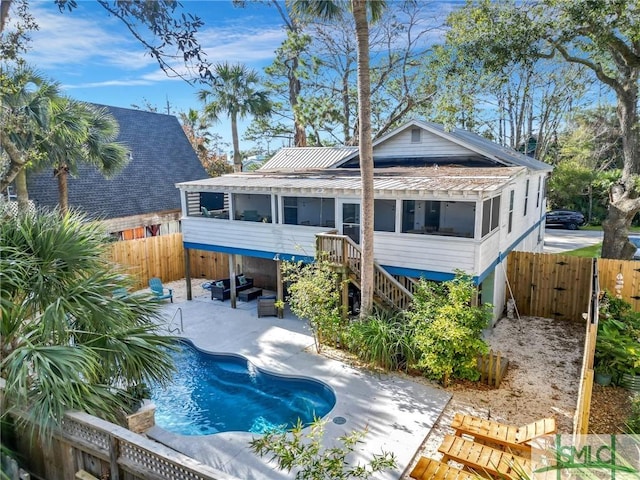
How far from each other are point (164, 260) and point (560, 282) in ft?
51.6

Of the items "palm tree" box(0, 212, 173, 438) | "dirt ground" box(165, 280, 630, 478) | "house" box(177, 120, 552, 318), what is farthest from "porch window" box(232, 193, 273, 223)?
"palm tree" box(0, 212, 173, 438)

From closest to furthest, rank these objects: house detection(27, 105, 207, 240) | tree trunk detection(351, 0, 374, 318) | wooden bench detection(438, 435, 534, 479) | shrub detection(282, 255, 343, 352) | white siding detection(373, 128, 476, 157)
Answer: wooden bench detection(438, 435, 534, 479), tree trunk detection(351, 0, 374, 318), shrub detection(282, 255, 343, 352), white siding detection(373, 128, 476, 157), house detection(27, 105, 207, 240)

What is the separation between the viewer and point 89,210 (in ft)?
63.7

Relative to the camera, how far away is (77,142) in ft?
48.3

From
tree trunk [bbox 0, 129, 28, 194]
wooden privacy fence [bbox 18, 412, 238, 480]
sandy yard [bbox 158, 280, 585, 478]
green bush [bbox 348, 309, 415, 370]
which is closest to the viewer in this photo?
wooden privacy fence [bbox 18, 412, 238, 480]

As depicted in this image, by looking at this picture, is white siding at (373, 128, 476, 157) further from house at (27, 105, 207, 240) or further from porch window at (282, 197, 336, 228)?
house at (27, 105, 207, 240)

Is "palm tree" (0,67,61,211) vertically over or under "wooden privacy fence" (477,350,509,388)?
over

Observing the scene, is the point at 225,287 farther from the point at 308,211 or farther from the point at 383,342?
the point at 383,342

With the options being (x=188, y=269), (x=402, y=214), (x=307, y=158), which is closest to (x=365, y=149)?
(x=402, y=214)

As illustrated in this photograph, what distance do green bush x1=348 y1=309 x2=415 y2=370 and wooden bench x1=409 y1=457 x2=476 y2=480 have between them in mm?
3867

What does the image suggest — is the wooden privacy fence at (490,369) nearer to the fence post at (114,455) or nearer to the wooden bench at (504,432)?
the wooden bench at (504,432)

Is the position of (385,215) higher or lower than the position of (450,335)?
higher

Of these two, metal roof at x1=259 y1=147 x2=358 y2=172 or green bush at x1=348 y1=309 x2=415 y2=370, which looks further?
metal roof at x1=259 y1=147 x2=358 y2=172

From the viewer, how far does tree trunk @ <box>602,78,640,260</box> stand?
16172 millimetres
